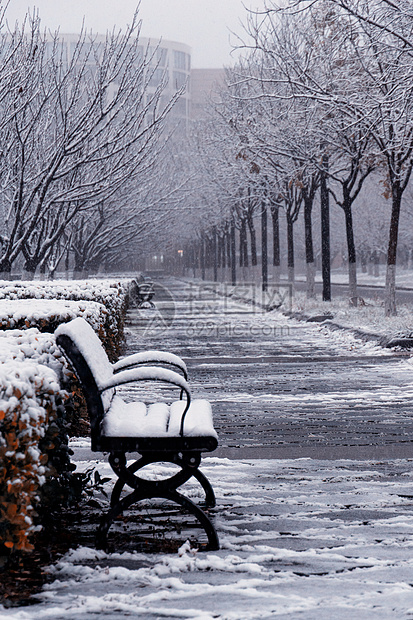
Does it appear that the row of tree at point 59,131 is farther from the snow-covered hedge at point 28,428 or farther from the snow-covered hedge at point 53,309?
the snow-covered hedge at point 28,428

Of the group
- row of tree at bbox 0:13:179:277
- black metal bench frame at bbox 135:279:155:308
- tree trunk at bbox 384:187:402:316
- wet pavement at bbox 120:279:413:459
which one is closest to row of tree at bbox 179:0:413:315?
tree trunk at bbox 384:187:402:316

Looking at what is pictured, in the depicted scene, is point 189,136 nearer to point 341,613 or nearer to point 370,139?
point 370,139

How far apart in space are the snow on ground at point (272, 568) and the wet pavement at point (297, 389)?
4.15 feet

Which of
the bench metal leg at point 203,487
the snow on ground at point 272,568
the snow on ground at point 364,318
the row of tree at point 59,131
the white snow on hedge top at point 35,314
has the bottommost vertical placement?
the snow on ground at point 272,568

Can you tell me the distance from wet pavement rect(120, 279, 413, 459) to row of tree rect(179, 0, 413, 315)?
154 inches

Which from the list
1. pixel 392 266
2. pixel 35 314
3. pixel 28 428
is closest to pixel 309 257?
pixel 392 266

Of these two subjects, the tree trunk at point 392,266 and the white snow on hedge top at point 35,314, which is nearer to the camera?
the white snow on hedge top at point 35,314

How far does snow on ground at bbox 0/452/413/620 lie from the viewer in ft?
11.0

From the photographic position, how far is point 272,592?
3527 millimetres

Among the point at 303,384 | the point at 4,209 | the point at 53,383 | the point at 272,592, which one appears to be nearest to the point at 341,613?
the point at 272,592

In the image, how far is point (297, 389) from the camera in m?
9.61

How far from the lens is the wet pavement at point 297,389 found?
21.7 ft

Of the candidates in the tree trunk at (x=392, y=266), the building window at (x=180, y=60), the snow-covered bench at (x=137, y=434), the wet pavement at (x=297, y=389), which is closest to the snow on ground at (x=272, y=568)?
the snow-covered bench at (x=137, y=434)

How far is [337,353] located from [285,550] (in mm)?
9765
